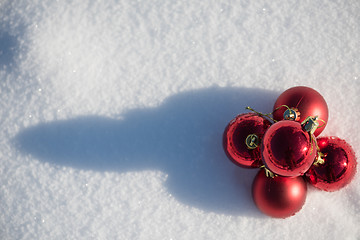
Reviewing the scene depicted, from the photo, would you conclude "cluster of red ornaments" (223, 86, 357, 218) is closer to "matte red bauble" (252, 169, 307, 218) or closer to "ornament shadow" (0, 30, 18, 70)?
"matte red bauble" (252, 169, 307, 218)

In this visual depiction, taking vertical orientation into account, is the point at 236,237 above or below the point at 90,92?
below

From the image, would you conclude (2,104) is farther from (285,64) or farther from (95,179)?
(285,64)

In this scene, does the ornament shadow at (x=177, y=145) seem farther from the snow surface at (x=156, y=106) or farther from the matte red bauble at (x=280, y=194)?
the matte red bauble at (x=280, y=194)

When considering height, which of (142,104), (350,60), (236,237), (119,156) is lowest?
(236,237)

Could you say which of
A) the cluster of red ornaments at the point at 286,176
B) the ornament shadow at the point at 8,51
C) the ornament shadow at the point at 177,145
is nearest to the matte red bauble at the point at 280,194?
the cluster of red ornaments at the point at 286,176

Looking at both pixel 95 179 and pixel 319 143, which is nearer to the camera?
pixel 319 143

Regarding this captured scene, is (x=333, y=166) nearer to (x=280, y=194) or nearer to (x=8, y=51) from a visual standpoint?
(x=280, y=194)

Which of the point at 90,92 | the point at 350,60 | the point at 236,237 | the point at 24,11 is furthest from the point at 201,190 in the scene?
the point at 24,11

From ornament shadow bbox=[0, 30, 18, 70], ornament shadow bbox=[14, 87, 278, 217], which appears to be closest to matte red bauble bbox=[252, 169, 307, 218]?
ornament shadow bbox=[14, 87, 278, 217]

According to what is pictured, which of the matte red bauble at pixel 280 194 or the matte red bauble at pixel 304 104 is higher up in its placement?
the matte red bauble at pixel 304 104
